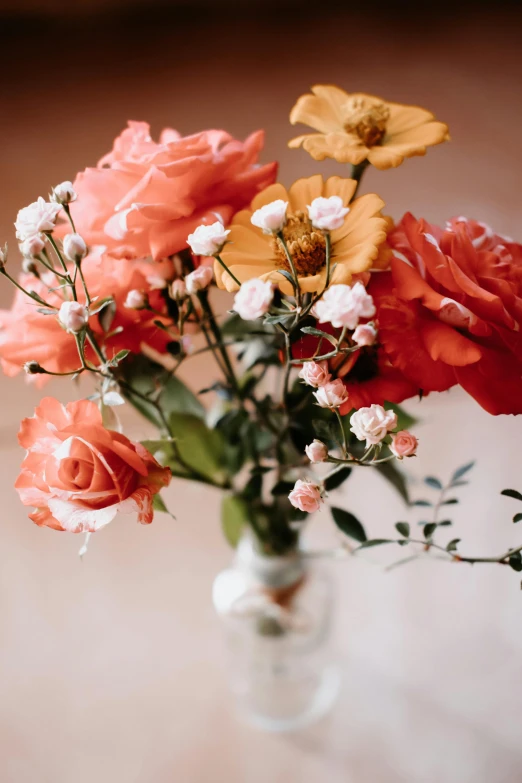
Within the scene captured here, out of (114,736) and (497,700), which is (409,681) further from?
(114,736)

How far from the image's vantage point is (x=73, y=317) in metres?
0.39

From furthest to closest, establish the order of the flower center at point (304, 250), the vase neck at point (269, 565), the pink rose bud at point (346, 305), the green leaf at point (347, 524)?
the vase neck at point (269, 565) < the green leaf at point (347, 524) < the flower center at point (304, 250) < the pink rose bud at point (346, 305)

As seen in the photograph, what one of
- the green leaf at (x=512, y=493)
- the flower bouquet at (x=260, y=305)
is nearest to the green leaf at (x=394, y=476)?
the flower bouquet at (x=260, y=305)

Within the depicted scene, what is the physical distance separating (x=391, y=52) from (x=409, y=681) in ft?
5.09

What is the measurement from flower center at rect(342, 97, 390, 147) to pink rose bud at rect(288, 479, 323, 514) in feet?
0.80

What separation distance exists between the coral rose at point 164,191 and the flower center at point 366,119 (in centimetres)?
6

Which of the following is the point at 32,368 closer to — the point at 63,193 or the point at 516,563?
the point at 63,193

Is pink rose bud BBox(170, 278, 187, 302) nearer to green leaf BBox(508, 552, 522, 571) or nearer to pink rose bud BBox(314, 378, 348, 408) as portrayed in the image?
pink rose bud BBox(314, 378, 348, 408)

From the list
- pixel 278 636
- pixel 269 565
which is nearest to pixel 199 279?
pixel 269 565

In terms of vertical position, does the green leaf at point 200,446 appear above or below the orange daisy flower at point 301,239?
below

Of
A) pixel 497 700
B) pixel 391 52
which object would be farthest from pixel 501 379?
pixel 391 52

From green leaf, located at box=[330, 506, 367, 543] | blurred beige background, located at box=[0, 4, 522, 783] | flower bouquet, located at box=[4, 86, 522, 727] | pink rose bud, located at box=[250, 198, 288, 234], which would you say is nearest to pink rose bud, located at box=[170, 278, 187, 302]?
flower bouquet, located at box=[4, 86, 522, 727]

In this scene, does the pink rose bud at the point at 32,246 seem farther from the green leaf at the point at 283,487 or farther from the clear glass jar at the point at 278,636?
the clear glass jar at the point at 278,636

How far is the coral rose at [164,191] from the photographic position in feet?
1.36
